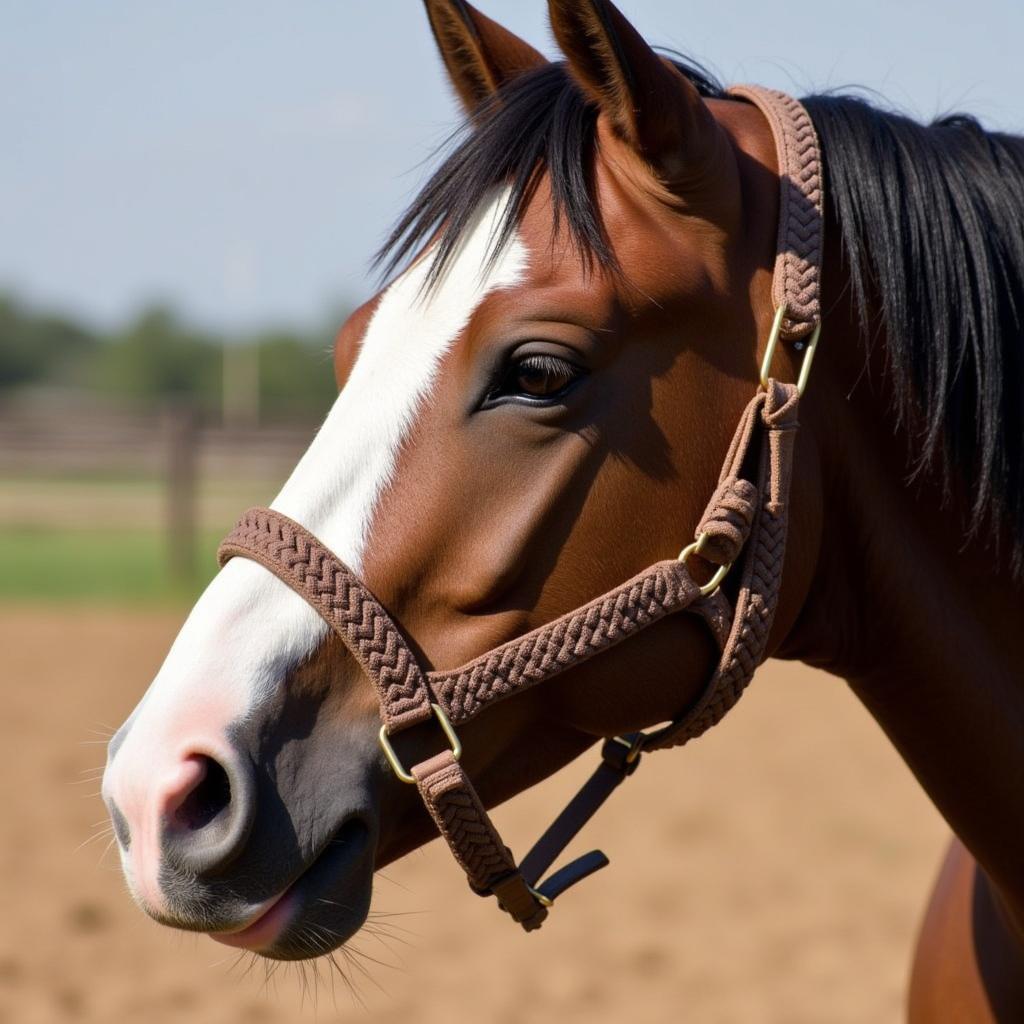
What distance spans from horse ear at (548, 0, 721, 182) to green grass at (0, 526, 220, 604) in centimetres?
1109

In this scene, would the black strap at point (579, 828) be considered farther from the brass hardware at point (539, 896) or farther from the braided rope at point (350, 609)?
the braided rope at point (350, 609)

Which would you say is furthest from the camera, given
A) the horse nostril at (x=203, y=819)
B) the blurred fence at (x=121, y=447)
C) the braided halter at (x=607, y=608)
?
the blurred fence at (x=121, y=447)

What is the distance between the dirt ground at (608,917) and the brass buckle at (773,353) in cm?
238

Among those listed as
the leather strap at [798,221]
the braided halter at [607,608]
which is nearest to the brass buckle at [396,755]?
the braided halter at [607,608]

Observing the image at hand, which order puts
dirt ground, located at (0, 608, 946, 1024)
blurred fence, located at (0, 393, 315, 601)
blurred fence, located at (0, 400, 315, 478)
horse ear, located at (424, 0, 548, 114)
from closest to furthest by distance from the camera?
1. horse ear, located at (424, 0, 548, 114)
2. dirt ground, located at (0, 608, 946, 1024)
3. blurred fence, located at (0, 393, 315, 601)
4. blurred fence, located at (0, 400, 315, 478)

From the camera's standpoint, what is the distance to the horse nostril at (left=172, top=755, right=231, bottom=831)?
151 cm

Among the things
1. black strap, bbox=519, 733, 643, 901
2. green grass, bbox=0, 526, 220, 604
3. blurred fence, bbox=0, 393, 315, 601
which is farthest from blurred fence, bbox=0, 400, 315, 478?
black strap, bbox=519, 733, 643, 901

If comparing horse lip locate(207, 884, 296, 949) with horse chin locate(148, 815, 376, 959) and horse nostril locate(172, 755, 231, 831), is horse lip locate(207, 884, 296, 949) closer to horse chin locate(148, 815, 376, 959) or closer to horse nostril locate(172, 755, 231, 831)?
horse chin locate(148, 815, 376, 959)

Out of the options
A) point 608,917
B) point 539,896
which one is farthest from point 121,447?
point 539,896

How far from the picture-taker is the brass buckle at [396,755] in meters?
1.60

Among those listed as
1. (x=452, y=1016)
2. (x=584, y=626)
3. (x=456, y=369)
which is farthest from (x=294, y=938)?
(x=452, y=1016)

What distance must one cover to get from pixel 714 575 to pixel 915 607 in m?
0.36

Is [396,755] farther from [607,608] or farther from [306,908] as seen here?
[607,608]

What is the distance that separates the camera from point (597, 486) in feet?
5.50
